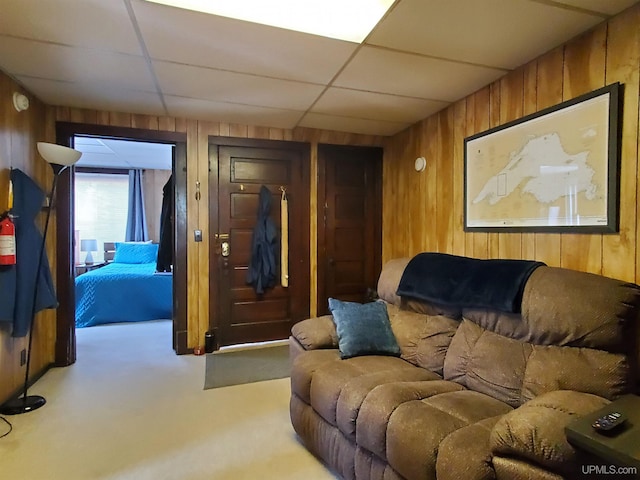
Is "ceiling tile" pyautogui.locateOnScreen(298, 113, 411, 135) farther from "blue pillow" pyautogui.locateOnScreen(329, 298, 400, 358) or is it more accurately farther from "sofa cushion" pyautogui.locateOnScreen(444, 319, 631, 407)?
"sofa cushion" pyautogui.locateOnScreen(444, 319, 631, 407)

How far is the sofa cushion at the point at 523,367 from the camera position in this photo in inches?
59.4

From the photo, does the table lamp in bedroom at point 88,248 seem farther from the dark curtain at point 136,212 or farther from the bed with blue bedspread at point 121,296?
the bed with blue bedspread at point 121,296

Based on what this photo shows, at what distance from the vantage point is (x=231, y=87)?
2863 mm

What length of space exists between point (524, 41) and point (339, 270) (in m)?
2.75

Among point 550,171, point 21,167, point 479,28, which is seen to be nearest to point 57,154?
point 21,167

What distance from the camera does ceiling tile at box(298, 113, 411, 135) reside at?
12.1 feet

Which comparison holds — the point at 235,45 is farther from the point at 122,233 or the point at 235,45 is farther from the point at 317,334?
the point at 122,233

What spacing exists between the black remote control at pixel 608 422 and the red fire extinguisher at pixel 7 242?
324 centimetres

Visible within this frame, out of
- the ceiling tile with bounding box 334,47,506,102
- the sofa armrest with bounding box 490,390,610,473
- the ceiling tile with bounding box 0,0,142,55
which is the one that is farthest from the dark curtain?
the sofa armrest with bounding box 490,390,610,473

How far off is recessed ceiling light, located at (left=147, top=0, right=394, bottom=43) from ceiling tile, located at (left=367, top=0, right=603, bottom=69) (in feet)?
0.27

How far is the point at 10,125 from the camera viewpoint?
271cm

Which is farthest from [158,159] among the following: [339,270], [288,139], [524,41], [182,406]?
[524,41]

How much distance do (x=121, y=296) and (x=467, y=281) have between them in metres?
4.50

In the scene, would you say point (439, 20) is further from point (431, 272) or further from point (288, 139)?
point (288, 139)
